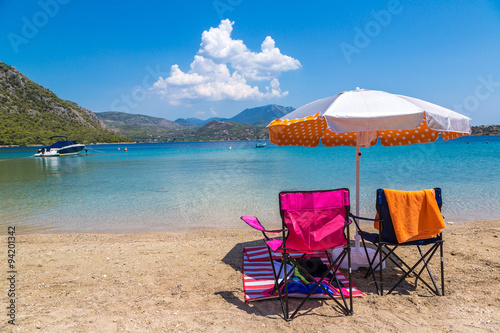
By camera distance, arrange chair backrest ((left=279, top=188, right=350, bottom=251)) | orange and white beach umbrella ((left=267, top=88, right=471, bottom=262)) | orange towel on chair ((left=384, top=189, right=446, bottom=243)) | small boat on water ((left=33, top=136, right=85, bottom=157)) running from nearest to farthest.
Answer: chair backrest ((left=279, top=188, right=350, bottom=251))
orange and white beach umbrella ((left=267, top=88, right=471, bottom=262))
orange towel on chair ((left=384, top=189, right=446, bottom=243))
small boat on water ((left=33, top=136, right=85, bottom=157))

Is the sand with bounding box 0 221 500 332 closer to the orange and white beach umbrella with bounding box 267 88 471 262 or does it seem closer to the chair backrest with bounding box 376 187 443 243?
the chair backrest with bounding box 376 187 443 243

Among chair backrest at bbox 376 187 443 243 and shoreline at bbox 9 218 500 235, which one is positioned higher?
chair backrest at bbox 376 187 443 243

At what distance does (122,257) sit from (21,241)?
3.19m

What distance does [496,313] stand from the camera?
305 cm

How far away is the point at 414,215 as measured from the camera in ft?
11.5

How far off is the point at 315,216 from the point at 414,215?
1273 mm

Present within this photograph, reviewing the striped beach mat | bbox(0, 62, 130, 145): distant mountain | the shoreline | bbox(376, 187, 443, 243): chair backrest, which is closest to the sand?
the striped beach mat

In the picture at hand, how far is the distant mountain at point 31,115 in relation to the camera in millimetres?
78750

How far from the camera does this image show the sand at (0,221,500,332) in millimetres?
2930

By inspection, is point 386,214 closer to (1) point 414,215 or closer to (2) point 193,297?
(1) point 414,215

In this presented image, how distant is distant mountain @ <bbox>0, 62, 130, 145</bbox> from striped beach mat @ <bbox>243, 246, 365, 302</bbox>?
89.1 meters

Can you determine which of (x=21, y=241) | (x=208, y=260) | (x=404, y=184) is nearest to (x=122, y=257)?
(x=208, y=260)

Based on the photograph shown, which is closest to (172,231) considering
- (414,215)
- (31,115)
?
(414,215)

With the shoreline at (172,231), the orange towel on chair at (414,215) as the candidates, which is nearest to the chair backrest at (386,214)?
the orange towel on chair at (414,215)
